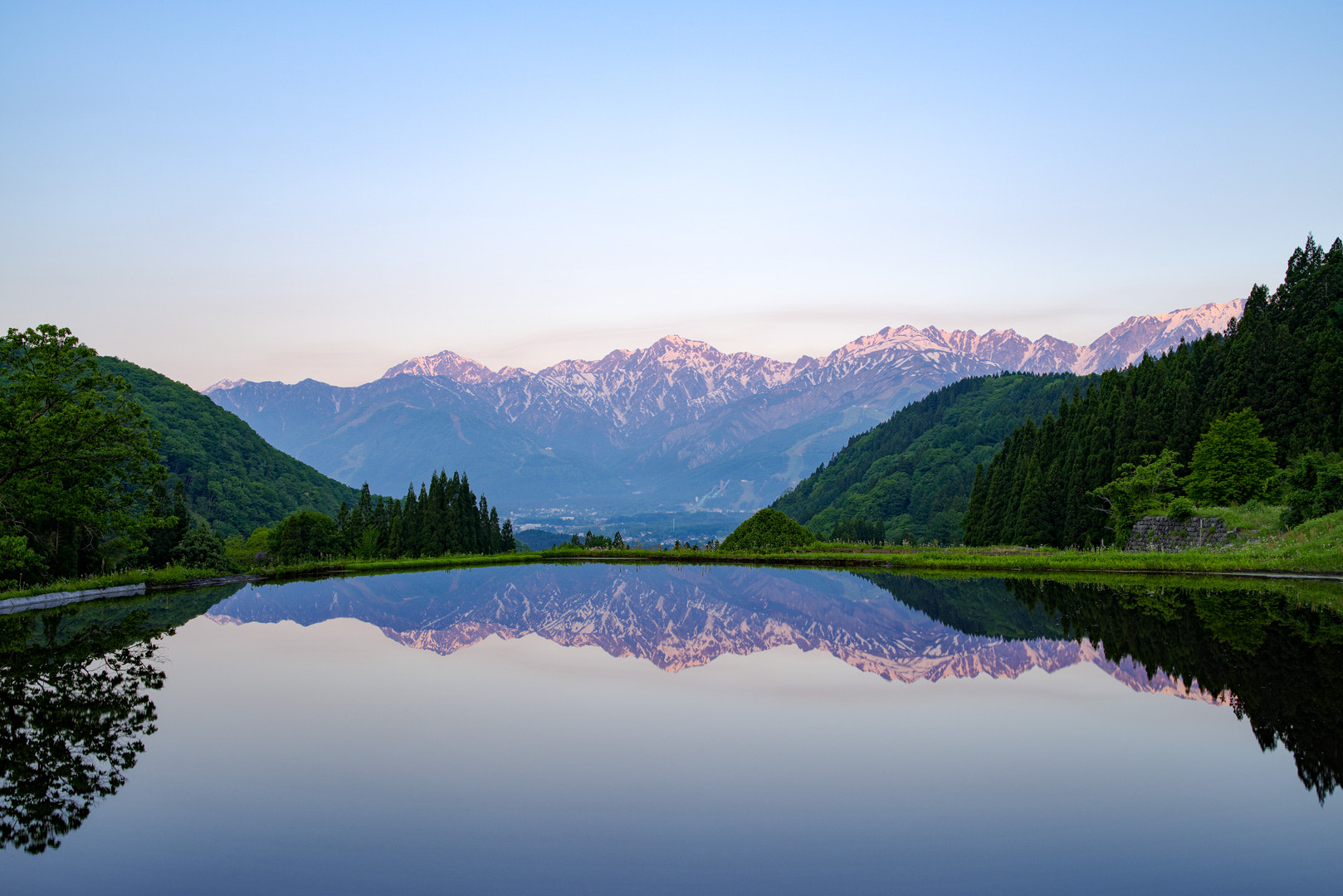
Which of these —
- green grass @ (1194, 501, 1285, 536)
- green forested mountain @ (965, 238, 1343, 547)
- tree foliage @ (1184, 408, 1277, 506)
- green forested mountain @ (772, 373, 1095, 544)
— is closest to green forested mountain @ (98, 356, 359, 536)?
green forested mountain @ (772, 373, 1095, 544)

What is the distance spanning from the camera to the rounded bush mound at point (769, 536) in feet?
166

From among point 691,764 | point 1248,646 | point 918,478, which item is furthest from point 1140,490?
point 918,478

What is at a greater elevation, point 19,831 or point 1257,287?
point 1257,287

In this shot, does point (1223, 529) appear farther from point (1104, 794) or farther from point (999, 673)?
point (1104, 794)

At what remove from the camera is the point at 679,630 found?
21.7 m

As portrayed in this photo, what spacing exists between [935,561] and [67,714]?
118 ft

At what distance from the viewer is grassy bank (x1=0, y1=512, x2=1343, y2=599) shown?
3175 centimetres

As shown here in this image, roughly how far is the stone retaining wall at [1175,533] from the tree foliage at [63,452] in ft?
147

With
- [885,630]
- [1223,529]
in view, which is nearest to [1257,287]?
[1223,529]

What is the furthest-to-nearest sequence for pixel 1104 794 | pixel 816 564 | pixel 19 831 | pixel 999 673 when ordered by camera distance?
1. pixel 816 564
2. pixel 999 673
3. pixel 1104 794
4. pixel 19 831

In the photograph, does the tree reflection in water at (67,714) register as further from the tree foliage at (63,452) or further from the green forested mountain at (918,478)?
the green forested mountain at (918,478)

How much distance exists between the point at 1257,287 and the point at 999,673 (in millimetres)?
58982

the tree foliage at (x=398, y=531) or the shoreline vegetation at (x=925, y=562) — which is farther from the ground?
the tree foliage at (x=398, y=531)

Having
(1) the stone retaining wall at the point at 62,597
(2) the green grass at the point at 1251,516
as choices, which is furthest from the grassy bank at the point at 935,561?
(2) the green grass at the point at 1251,516
